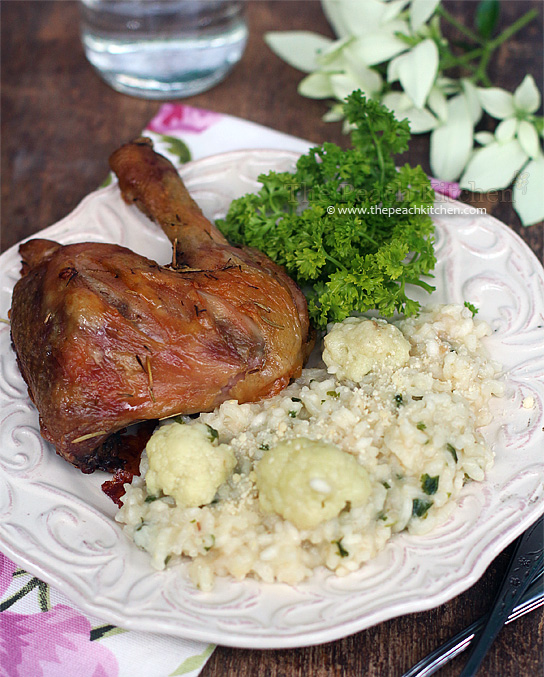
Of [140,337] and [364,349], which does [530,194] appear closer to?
[364,349]

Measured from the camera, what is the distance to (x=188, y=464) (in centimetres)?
248

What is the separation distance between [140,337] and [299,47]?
310 centimetres

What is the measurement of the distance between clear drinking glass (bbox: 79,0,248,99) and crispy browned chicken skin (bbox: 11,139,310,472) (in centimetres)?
229

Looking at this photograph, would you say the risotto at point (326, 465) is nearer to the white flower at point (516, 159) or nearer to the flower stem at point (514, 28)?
the white flower at point (516, 159)

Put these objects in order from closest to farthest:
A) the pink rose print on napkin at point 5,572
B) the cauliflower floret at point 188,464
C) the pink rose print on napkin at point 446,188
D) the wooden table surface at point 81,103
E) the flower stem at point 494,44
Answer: the cauliflower floret at point 188,464 → the pink rose print on napkin at point 5,572 → the pink rose print on napkin at point 446,188 → the wooden table surface at point 81,103 → the flower stem at point 494,44


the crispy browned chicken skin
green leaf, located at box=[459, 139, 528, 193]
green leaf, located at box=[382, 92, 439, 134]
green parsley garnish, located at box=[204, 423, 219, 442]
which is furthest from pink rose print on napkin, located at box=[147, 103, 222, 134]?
green parsley garnish, located at box=[204, 423, 219, 442]

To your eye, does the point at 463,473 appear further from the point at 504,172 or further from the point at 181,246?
the point at 504,172

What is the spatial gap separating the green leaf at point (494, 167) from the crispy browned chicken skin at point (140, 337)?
1616 millimetres

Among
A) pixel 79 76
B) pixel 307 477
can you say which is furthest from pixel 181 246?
pixel 79 76

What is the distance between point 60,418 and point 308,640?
46.8 inches

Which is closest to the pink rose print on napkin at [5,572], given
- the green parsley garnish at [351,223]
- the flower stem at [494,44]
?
the green parsley garnish at [351,223]

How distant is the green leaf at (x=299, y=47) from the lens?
15.9ft

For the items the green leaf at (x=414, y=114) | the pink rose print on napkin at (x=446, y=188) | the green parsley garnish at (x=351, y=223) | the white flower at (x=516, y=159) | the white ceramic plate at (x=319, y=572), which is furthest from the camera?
the green leaf at (x=414, y=114)

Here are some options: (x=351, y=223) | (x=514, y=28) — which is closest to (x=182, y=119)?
(x=351, y=223)
